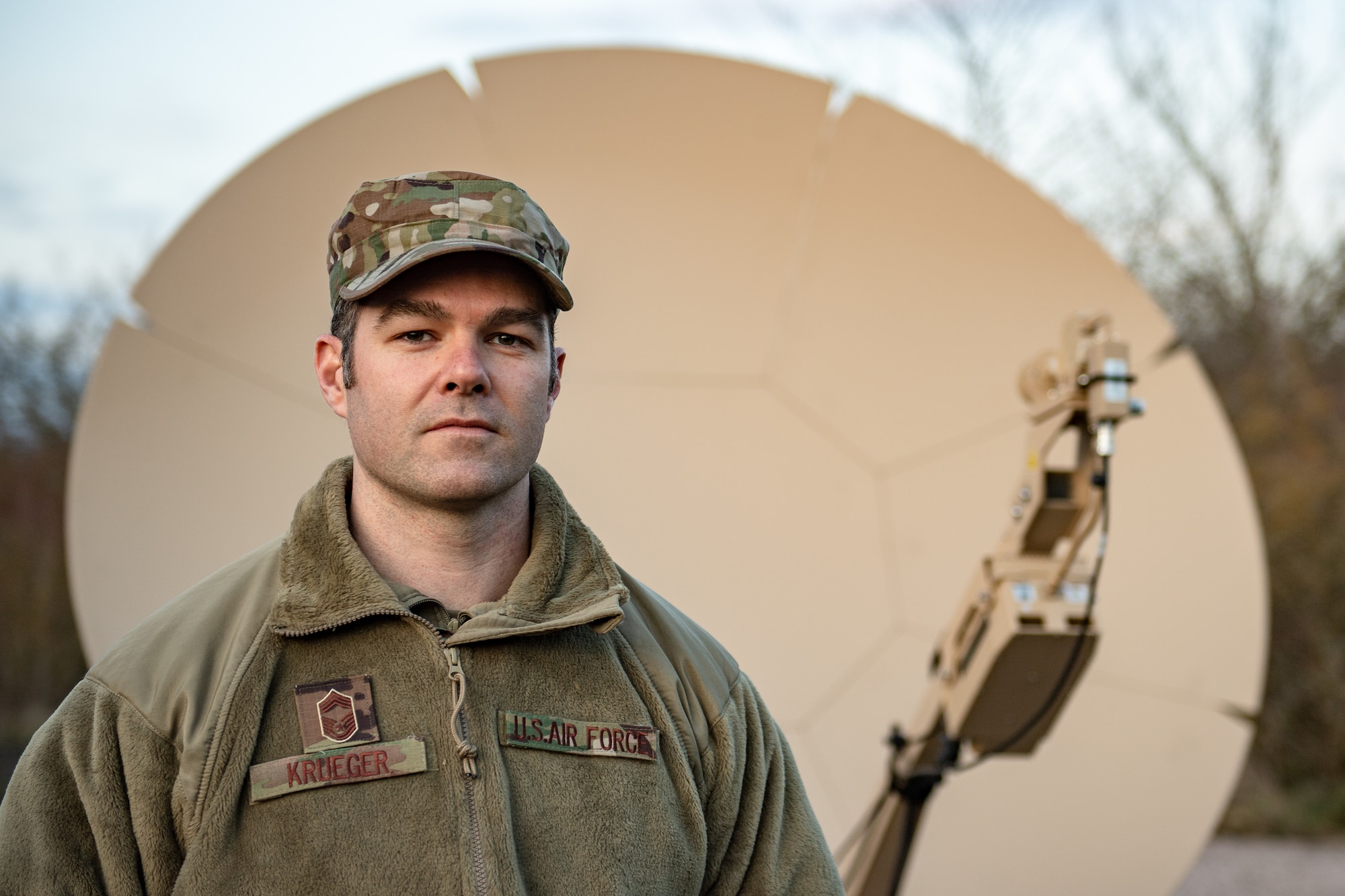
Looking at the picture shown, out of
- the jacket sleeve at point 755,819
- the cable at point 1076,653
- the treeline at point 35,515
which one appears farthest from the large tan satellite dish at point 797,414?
the treeline at point 35,515

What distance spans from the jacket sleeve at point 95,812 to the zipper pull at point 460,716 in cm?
33

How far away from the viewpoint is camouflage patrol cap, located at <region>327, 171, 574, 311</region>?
5.03 ft

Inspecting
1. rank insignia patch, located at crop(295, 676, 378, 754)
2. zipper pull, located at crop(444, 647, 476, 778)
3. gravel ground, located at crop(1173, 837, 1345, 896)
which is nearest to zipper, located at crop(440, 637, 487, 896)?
zipper pull, located at crop(444, 647, 476, 778)

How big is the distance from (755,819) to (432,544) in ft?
1.99

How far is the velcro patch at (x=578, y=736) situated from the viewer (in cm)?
149

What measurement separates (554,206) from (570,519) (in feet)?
8.23

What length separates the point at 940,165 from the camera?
421cm

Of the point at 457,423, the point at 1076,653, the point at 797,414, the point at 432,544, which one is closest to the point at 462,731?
the point at 432,544

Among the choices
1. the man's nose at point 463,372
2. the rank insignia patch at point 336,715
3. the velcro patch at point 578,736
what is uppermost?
the man's nose at point 463,372

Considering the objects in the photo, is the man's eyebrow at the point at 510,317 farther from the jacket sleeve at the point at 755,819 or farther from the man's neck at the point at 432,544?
the jacket sleeve at the point at 755,819

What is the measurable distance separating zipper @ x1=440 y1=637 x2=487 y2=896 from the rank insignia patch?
0.33ft

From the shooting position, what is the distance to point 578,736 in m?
1.52

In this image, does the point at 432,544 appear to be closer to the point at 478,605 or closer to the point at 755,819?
the point at 478,605

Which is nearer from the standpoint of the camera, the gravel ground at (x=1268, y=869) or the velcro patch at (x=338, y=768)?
the velcro patch at (x=338, y=768)
